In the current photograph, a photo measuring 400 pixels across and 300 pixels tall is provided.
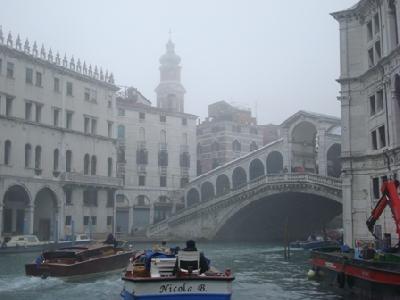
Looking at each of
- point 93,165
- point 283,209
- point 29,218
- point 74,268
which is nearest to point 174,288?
point 74,268

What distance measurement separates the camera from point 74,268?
21844mm

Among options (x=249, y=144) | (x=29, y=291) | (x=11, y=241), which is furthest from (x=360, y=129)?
(x=249, y=144)

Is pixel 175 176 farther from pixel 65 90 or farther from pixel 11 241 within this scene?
pixel 11 241

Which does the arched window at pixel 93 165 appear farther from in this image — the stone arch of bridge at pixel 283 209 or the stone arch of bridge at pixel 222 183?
the stone arch of bridge at pixel 222 183

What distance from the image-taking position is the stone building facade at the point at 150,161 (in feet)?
182

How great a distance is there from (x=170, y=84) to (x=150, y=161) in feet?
82.0

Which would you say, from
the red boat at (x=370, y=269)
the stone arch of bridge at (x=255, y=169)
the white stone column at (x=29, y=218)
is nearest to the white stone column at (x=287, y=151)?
the stone arch of bridge at (x=255, y=169)

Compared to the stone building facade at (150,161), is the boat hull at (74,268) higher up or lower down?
lower down

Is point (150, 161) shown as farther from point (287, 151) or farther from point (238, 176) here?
point (287, 151)

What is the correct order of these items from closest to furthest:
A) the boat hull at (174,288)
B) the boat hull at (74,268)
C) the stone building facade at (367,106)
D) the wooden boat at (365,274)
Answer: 1. the boat hull at (174,288)
2. the wooden boat at (365,274)
3. the boat hull at (74,268)
4. the stone building facade at (367,106)

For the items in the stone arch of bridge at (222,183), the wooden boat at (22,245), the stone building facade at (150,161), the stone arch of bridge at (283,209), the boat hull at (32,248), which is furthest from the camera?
the stone arch of bridge at (222,183)

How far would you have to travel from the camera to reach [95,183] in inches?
1810

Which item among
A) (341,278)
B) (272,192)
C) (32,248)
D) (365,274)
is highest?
(272,192)

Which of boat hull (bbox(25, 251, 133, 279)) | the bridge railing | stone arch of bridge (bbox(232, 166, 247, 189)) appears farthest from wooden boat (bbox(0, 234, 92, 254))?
stone arch of bridge (bbox(232, 166, 247, 189))
